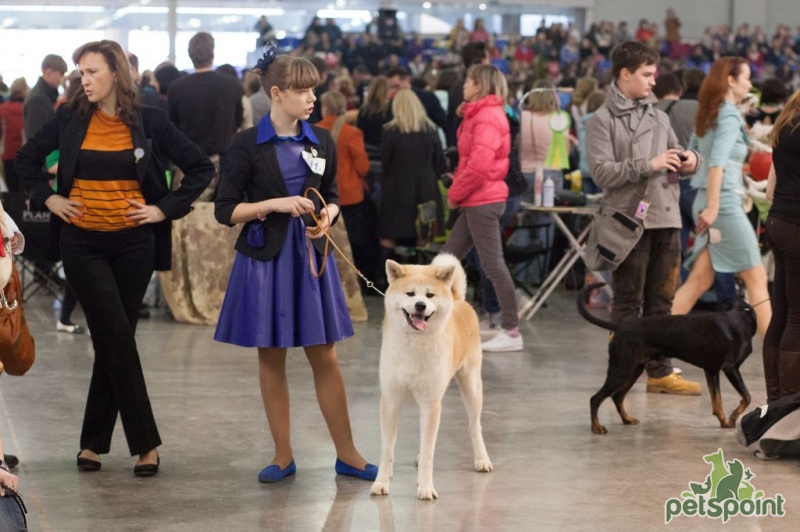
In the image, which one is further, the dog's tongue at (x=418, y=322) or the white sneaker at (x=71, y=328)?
the white sneaker at (x=71, y=328)

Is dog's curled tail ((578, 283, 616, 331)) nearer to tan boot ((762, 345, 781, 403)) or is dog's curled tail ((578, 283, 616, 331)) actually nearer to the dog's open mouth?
tan boot ((762, 345, 781, 403))

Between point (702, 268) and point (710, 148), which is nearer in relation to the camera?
point (710, 148)

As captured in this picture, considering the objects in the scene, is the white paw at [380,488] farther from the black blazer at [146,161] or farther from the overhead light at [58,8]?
the overhead light at [58,8]

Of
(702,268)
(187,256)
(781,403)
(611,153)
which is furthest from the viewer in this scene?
(187,256)

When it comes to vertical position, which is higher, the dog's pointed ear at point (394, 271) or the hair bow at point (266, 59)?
the hair bow at point (266, 59)

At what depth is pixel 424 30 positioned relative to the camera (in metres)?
25.4

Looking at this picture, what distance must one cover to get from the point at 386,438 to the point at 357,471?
32 centimetres

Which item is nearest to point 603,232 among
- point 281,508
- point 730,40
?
point 281,508

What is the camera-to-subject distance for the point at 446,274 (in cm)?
404

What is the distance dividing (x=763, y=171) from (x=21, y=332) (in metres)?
5.75

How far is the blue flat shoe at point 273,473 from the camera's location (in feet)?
14.1

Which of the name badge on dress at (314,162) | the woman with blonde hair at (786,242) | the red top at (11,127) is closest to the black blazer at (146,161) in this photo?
the name badge on dress at (314,162)

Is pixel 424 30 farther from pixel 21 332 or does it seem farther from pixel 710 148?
pixel 21 332

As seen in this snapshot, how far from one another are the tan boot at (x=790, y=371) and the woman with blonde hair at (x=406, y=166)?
14.5 ft
